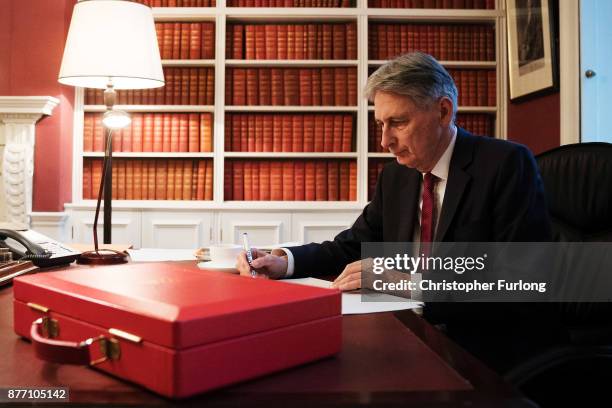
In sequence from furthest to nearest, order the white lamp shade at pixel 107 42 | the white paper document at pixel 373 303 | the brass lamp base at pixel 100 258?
the white lamp shade at pixel 107 42
the brass lamp base at pixel 100 258
the white paper document at pixel 373 303

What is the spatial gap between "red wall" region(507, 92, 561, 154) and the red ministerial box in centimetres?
269

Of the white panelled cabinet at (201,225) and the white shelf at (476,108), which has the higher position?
the white shelf at (476,108)

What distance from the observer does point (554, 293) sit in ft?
4.47

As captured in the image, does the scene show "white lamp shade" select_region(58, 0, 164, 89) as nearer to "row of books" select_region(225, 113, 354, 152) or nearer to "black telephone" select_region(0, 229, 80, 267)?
"black telephone" select_region(0, 229, 80, 267)

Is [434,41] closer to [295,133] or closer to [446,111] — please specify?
[295,133]

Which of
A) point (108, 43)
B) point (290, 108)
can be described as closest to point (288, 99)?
point (290, 108)

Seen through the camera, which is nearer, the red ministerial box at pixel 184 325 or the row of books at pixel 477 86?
the red ministerial box at pixel 184 325

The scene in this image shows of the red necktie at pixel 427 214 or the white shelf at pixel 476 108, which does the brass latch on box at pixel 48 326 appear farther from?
the white shelf at pixel 476 108

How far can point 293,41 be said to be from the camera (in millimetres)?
3592

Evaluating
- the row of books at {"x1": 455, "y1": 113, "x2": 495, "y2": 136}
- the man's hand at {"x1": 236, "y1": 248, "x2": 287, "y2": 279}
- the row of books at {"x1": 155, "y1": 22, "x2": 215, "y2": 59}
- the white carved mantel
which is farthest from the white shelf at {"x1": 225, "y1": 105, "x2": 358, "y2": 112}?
the man's hand at {"x1": 236, "y1": 248, "x2": 287, "y2": 279}

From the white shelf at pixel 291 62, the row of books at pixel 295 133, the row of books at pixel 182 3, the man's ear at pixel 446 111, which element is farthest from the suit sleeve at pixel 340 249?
the row of books at pixel 182 3

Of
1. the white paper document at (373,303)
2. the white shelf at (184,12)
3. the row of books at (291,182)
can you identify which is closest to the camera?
the white paper document at (373,303)

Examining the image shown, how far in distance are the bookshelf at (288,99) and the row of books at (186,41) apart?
0.5 inches

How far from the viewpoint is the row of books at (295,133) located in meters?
3.61
